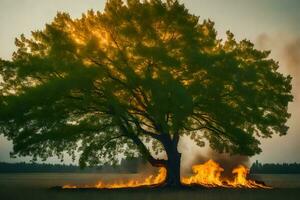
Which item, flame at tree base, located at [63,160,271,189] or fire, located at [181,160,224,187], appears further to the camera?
fire, located at [181,160,224,187]

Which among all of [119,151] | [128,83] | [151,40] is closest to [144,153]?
[119,151]

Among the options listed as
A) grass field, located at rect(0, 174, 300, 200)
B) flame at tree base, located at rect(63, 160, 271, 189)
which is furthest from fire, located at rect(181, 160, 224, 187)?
grass field, located at rect(0, 174, 300, 200)

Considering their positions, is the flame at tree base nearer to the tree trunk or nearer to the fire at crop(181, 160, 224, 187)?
the fire at crop(181, 160, 224, 187)

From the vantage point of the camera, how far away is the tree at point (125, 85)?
37.5 m

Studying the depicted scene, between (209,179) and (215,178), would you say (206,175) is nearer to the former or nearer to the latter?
(209,179)

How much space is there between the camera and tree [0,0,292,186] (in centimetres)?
3750

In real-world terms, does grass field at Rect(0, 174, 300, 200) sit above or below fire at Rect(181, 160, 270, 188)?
below

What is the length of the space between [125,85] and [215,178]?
12.8 metres

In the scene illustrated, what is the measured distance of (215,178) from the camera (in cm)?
4638

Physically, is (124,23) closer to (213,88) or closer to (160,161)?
(213,88)

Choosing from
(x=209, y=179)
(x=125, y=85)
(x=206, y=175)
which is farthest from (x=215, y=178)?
(x=125, y=85)

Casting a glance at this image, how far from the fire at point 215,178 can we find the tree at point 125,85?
13.9ft

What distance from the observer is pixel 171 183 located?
4209cm

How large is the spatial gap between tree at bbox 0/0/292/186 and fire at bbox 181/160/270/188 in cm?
424
